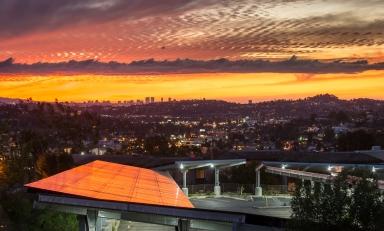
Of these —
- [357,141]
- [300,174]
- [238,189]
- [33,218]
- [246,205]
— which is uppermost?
[300,174]

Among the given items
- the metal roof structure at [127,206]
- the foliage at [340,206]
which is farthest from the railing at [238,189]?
the foliage at [340,206]

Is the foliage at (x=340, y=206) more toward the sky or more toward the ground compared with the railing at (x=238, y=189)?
more toward the sky

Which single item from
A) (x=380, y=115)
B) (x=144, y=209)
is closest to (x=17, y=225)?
(x=144, y=209)

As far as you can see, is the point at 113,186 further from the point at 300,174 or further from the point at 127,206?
the point at 300,174

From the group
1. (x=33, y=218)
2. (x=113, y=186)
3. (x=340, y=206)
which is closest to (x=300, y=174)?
(x=33, y=218)

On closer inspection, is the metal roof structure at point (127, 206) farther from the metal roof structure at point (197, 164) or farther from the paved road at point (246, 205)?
the metal roof structure at point (197, 164)
